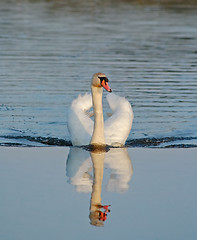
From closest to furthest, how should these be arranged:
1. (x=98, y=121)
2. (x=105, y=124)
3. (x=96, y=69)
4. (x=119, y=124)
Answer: (x=98, y=121), (x=119, y=124), (x=105, y=124), (x=96, y=69)

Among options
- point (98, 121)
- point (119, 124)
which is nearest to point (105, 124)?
point (119, 124)

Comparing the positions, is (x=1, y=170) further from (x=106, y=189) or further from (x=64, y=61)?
(x=64, y=61)

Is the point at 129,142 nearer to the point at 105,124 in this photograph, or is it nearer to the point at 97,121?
the point at 105,124

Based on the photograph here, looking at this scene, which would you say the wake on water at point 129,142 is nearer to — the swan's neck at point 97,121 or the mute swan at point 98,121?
the mute swan at point 98,121

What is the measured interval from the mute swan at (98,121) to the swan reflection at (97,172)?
202 millimetres

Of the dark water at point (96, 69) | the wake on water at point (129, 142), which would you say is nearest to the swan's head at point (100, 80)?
the wake on water at point (129, 142)

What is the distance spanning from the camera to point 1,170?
10.5 m

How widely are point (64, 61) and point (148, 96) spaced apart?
5.37 metres

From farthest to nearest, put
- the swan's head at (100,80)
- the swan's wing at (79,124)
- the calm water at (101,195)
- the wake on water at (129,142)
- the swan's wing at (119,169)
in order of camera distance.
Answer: the wake on water at (129,142) → the swan's wing at (79,124) → the swan's head at (100,80) → the swan's wing at (119,169) → the calm water at (101,195)

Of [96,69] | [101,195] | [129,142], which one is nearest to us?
[101,195]

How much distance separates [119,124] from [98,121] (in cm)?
82

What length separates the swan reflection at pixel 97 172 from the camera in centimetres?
873

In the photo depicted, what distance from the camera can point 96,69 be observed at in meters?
20.1

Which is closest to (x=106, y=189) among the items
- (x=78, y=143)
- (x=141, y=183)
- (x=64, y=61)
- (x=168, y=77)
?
(x=141, y=183)
